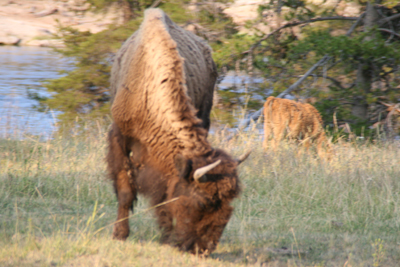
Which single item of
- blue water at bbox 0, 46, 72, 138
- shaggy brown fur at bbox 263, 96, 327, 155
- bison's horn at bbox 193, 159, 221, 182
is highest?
bison's horn at bbox 193, 159, 221, 182

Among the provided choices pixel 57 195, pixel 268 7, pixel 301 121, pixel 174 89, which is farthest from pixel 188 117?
pixel 268 7

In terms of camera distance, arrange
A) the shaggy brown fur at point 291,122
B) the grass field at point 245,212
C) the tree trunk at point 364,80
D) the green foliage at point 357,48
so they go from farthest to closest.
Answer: the tree trunk at point 364,80 < the green foliage at point 357,48 < the shaggy brown fur at point 291,122 < the grass field at point 245,212

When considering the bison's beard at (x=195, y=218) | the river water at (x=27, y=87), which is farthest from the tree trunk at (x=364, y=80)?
the bison's beard at (x=195, y=218)

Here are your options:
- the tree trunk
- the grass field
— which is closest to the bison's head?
the grass field

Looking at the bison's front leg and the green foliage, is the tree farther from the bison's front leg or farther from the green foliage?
the bison's front leg

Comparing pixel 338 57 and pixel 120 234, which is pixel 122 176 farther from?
pixel 338 57

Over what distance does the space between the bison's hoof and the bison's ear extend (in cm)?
116

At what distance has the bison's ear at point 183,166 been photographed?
3434 millimetres

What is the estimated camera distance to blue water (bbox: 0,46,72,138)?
874cm

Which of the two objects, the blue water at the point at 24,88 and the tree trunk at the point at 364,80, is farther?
the tree trunk at the point at 364,80

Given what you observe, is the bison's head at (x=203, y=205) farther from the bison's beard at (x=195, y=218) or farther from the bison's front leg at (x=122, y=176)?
the bison's front leg at (x=122, y=176)

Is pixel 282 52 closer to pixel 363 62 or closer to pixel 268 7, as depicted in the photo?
pixel 268 7

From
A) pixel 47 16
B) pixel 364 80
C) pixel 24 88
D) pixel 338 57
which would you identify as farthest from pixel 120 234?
pixel 47 16

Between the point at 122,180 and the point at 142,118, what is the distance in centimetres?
74
